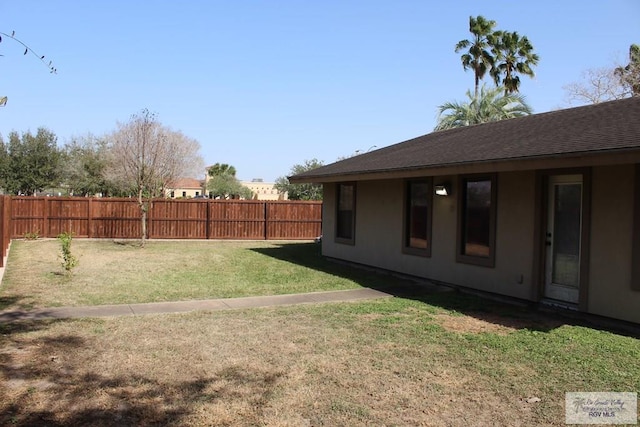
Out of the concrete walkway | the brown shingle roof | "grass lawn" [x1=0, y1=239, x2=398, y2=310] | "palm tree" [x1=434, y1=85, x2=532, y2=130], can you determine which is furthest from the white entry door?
"palm tree" [x1=434, y1=85, x2=532, y2=130]

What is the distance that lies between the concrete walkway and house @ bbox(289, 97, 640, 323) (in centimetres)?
198

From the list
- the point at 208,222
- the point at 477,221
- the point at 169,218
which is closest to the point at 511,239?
the point at 477,221

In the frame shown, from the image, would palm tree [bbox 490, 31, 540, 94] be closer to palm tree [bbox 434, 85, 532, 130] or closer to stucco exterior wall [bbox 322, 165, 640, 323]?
palm tree [bbox 434, 85, 532, 130]

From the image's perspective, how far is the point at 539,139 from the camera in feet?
26.9

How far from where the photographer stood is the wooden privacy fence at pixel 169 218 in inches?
845

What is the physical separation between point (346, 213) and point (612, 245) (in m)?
8.00

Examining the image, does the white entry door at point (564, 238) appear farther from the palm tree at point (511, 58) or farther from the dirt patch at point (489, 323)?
the palm tree at point (511, 58)

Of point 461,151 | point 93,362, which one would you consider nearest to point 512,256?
point 461,151

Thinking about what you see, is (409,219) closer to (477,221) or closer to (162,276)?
(477,221)

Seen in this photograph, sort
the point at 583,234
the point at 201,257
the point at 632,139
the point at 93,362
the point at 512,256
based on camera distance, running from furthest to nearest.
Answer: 1. the point at 201,257
2. the point at 512,256
3. the point at 583,234
4. the point at 632,139
5. the point at 93,362

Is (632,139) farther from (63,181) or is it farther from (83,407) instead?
(63,181)

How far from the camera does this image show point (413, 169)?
9.56 meters

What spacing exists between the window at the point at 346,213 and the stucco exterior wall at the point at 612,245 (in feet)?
23.3

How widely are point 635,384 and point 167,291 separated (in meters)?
7.71
